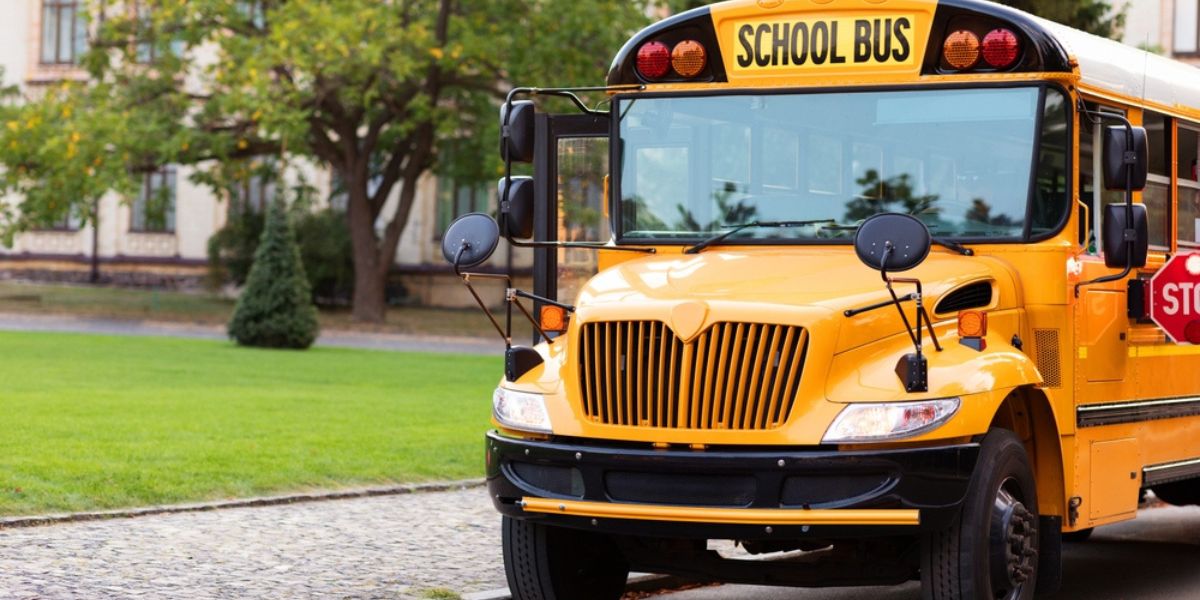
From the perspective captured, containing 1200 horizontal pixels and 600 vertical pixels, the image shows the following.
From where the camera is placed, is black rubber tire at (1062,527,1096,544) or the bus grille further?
black rubber tire at (1062,527,1096,544)

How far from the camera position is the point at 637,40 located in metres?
9.04

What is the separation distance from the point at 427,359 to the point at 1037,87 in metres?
22.5

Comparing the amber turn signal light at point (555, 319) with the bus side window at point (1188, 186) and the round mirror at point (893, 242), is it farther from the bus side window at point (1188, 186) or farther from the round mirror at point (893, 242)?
the bus side window at point (1188, 186)

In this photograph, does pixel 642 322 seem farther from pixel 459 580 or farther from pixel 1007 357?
pixel 459 580

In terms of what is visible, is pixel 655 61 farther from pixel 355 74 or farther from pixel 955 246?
pixel 355 74

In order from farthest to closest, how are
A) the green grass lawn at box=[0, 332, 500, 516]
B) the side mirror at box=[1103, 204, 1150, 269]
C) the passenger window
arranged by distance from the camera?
the green grass lawn at box=[0, 332, 500, 516] → the passenger window → the side mirror at box=[1103, 204, 1150, 269]

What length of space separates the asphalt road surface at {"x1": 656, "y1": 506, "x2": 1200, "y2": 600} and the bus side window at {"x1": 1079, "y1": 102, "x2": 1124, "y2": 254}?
7.15ft

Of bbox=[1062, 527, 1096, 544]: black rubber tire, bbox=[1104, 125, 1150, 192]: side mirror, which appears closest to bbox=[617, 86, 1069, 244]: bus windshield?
bbox=[1104, 125, 1150, 192]: side mirror

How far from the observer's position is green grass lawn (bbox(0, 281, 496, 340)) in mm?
40938

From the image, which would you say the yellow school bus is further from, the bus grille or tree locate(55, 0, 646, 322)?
tree locate(55, 0, 646, 322)

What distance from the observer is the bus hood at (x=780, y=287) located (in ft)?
24.6

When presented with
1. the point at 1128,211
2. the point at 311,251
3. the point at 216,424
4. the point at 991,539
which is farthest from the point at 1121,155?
the point at 311,251

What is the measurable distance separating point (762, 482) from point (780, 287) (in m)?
0.86

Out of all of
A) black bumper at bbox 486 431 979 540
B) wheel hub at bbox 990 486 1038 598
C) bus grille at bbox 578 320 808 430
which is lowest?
wheel hub at bbox 990 486 1038 598
